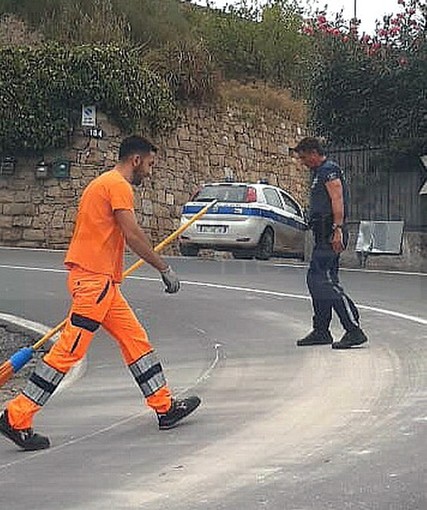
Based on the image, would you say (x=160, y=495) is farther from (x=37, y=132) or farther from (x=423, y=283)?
(x=37, y=132)

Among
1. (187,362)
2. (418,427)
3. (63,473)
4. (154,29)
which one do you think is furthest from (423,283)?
(154,29)

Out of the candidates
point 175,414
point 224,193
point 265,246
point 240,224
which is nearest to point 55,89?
point 224,193

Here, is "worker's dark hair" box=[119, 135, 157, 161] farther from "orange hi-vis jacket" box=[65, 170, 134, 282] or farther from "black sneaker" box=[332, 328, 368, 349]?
"black sneaker" box=[332, 328, 368, 349]

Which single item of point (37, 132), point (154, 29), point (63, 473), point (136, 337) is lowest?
point (63, 473)

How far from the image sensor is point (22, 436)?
7.26 meters

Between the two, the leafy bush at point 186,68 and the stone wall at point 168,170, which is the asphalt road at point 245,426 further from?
the leafy bush at point 186,68

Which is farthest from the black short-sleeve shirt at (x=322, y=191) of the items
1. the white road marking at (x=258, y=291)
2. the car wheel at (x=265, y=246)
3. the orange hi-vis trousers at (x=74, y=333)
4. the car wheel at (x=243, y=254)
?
the car wheel at (x=243, y=254)

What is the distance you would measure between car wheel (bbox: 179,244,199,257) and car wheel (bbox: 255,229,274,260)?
1242 mm

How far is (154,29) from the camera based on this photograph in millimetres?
30594

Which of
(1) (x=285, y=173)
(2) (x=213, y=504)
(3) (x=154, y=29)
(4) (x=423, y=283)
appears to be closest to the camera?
(2) (x=213, y=504)

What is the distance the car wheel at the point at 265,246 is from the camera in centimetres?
2316

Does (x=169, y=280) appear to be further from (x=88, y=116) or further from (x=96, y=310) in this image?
(x=88, y=116)

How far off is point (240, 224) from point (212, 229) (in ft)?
1.81

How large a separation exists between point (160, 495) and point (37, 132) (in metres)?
19.7
